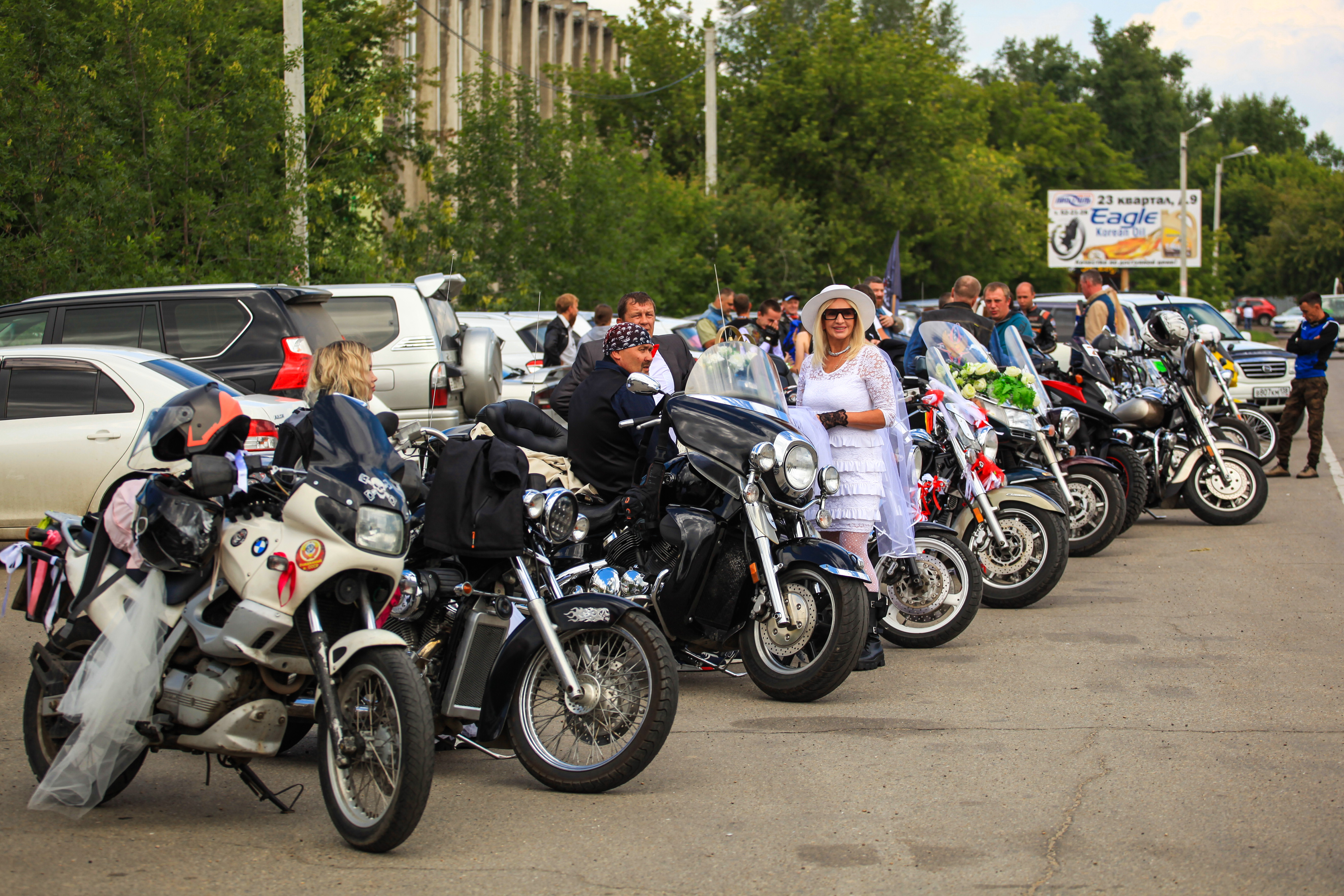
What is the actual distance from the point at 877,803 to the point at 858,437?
2.59 m

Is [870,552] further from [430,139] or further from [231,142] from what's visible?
[430,139]

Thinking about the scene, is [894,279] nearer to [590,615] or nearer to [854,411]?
[854,411]

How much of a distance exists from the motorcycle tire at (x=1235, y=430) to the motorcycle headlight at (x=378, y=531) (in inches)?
428

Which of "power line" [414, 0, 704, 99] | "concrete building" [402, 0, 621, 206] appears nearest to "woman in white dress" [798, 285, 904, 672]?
"concrete building" [402, 0, 621, 206]

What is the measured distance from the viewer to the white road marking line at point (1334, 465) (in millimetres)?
15578

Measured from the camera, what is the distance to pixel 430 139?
88.3ft

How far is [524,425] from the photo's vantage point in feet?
20.3

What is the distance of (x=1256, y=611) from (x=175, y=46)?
43.7ft

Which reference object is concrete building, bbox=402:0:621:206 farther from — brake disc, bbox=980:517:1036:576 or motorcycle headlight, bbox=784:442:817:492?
motorcycle headlight, bbox=784:442:817:492

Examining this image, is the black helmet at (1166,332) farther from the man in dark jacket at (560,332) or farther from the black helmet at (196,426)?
the black helmet at (196,426)

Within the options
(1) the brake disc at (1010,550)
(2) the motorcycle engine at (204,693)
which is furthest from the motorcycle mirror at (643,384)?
(1) the brake disc at (1010,550)

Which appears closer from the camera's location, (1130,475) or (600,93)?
(1130,475)

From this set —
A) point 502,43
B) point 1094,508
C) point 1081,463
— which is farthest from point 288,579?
point 502,43

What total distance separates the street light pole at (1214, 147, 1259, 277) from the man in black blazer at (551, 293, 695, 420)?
4838cm
